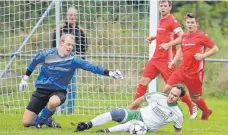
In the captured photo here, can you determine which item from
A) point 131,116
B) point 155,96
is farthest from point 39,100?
point 155,96

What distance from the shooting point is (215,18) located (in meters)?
22.3

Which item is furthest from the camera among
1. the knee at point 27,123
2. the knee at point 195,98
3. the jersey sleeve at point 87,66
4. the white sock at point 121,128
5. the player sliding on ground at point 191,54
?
the knee at point 195,98

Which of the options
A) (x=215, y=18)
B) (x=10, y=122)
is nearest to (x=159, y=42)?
(x=10, y=122)

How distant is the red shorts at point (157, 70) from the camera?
14422mm

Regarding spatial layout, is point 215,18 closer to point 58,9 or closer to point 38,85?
point 58,9

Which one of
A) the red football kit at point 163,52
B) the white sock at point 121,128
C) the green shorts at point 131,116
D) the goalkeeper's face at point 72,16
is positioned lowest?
the white sock at point 121,128

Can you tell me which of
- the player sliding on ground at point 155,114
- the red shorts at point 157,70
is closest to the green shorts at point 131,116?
the player sliding on ground at point 155,114

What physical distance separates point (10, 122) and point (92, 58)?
126 inches

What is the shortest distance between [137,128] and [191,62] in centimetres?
246

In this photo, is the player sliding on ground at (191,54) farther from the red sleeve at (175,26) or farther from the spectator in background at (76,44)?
the spectator in background at (76,44)

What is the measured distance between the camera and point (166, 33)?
1446cm

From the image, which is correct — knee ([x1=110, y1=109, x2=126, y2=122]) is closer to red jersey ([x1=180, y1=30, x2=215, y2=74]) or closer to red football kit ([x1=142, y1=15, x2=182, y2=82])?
red jersey ([x1=180, y1=30, x2=215, y2=74])

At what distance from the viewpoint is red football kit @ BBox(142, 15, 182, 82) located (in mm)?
14430

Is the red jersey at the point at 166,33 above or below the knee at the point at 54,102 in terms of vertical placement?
above
